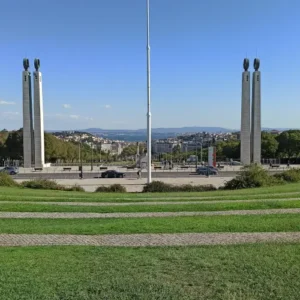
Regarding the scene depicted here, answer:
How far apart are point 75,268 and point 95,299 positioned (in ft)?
4.62

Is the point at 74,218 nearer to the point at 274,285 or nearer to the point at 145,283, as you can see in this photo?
the point at 145,283

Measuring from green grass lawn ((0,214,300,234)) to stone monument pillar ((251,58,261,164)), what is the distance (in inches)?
2346

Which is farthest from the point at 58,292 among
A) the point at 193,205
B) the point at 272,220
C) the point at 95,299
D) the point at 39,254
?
the point at 193,205

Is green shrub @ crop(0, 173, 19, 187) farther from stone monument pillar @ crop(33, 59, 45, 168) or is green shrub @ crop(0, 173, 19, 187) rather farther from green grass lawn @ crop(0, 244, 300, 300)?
stone monument pillar @ crop(33, 59, 45, 168)

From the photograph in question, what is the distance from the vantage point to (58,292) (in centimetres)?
512

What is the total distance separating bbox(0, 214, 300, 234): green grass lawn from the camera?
9.48 m

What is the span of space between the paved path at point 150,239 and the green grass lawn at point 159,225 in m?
0.41

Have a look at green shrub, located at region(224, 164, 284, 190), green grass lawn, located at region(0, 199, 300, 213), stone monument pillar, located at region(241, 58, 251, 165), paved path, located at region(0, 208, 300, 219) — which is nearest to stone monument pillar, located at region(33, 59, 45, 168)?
stone monument pillar, located at region(241, 58, 251, 165)

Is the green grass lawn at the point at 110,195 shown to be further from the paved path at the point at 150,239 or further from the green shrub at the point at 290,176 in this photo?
the green shrub at the point at 290,176

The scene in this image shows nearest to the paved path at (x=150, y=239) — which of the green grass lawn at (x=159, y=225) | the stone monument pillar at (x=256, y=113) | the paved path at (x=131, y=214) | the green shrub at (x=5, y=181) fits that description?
the green grass lawn at (x=159, y=225)

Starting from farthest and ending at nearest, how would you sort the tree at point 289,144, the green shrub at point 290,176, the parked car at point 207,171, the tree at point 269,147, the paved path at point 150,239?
the tree at point 289,144
the tree at point 269,147
the parked car at point 207,171
the green shrub at point 290,176
the paved path at point 150,239

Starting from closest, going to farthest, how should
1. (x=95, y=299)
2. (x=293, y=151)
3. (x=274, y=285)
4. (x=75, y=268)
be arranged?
(x=95, y=299) → (x=274, y=285) → (x=75, y=268) → (x=293, y=151)

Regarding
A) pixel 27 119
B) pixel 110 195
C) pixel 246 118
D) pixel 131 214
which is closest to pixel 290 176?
pixel 110 195

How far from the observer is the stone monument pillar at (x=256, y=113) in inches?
2699
